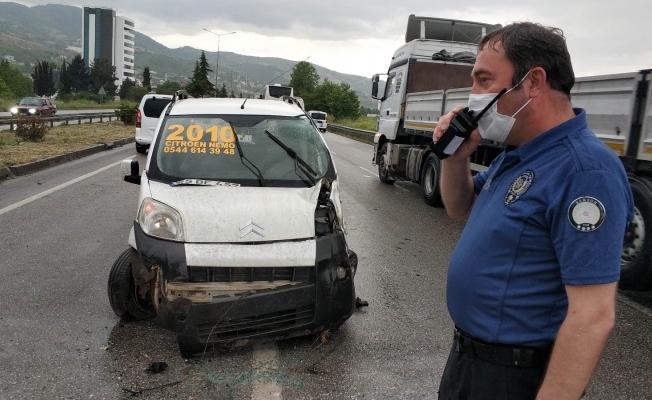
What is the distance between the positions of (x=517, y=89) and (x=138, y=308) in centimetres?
359

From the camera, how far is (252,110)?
5.29m

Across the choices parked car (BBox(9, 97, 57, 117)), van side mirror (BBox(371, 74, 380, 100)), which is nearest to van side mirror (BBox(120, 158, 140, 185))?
van side mirror (BBox(371, 74, 380, 100))

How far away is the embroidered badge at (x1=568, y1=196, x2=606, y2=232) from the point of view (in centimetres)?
141

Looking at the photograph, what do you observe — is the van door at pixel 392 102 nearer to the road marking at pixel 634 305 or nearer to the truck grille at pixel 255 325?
the road marking at pixel 634 305

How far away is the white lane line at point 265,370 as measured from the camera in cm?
340

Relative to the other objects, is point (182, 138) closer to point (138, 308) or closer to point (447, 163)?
point (138, 308)

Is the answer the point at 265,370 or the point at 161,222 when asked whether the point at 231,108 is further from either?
the point at 265,370

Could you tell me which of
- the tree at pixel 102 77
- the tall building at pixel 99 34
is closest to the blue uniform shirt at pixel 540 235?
the tree at pixel 102 77

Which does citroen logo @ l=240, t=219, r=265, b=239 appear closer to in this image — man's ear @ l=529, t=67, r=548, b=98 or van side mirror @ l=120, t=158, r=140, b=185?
van side mirror @ l=120, t=158, r=140, b=185

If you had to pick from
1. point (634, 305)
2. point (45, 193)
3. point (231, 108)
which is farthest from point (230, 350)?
point (45, 193)

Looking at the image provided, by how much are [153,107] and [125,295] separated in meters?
15.3

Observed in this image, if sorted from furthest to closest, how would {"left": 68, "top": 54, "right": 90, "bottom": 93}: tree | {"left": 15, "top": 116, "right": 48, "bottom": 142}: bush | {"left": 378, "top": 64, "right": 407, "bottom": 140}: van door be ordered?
{"left": 68, "top": 54, "right": 90, "bottom": 93}: tree → {"left": 15, "top": 116, "right": 48, "bottom": 142}: bush → {"left": 378, "top": 64, "right": 407, "bottom": 140}: van door

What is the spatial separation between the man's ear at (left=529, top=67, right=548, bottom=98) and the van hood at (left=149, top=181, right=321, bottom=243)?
8.20 feet

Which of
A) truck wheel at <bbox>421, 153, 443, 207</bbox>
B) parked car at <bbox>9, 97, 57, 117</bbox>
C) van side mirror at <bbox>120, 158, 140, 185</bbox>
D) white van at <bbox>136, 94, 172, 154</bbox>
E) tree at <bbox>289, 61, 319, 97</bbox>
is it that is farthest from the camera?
tree at <bbox>289, 61, 319, 97</bbox>
